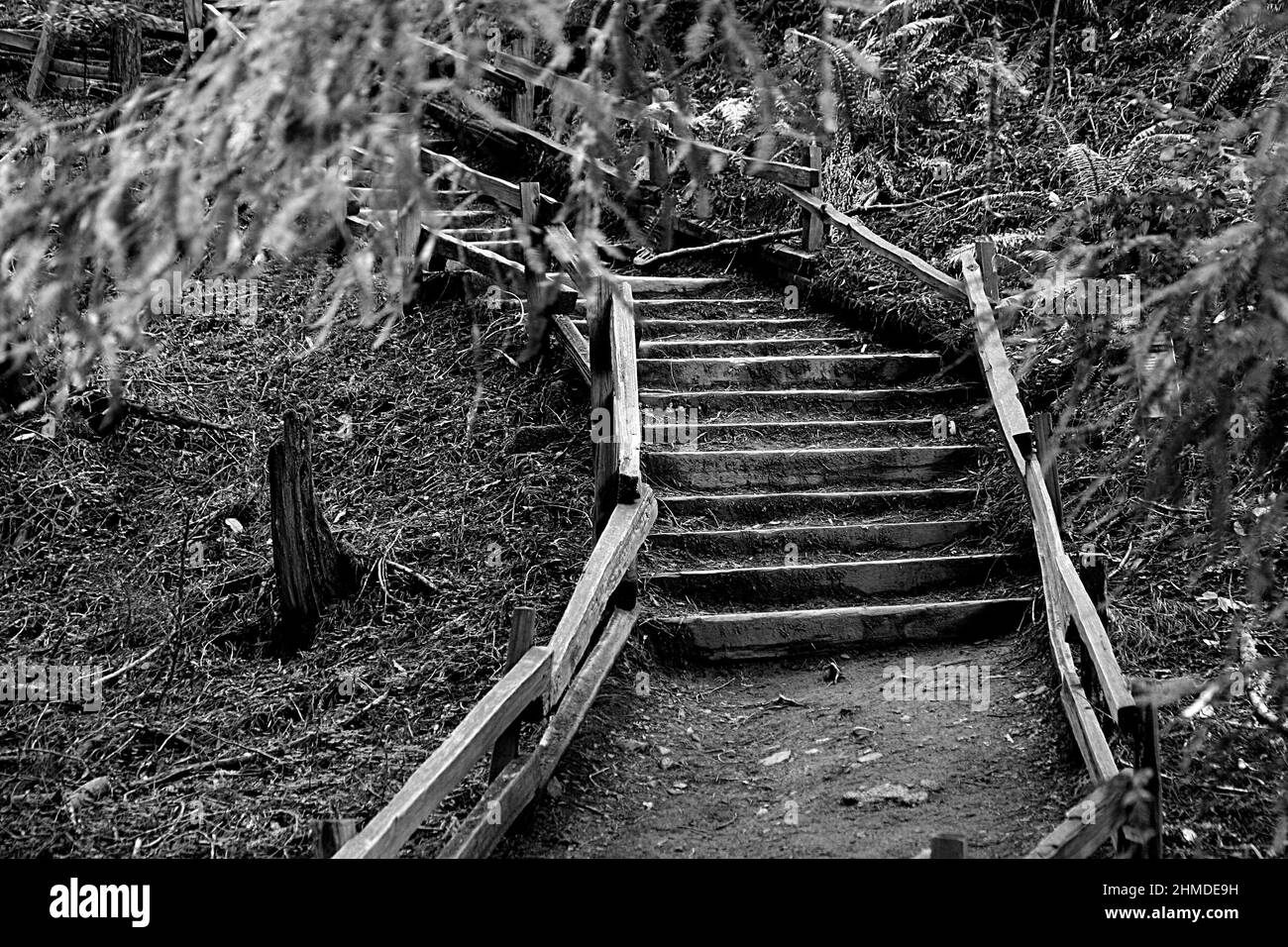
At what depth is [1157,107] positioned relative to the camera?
2.75m

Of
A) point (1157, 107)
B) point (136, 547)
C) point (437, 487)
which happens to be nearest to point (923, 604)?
point (437, 487)

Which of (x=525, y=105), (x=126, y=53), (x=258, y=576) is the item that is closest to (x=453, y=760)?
(x=258, y=576)

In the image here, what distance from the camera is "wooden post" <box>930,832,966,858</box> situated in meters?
3.42

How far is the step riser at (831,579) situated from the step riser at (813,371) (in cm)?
230

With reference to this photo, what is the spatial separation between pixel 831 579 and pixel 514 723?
273 cm

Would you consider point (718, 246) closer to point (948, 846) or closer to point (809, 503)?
point (809, 503)

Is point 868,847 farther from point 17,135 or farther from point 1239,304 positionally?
point 17,135

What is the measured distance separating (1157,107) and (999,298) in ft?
19.4

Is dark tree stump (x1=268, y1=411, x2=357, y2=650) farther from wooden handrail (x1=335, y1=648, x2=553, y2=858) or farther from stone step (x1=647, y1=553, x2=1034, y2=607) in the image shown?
wooden handrail (x1=335, y1=648, x2=553, y2=858)

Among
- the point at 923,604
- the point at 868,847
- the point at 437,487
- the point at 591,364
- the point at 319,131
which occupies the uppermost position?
the point at 319,131

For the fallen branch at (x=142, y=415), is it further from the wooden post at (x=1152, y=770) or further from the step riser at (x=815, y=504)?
the wooden post at (x=1152, y=770)

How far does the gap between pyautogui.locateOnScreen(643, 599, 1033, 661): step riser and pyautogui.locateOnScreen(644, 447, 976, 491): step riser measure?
1339 millimetres

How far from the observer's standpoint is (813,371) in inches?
353

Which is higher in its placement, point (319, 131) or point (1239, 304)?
point (319, 131)
